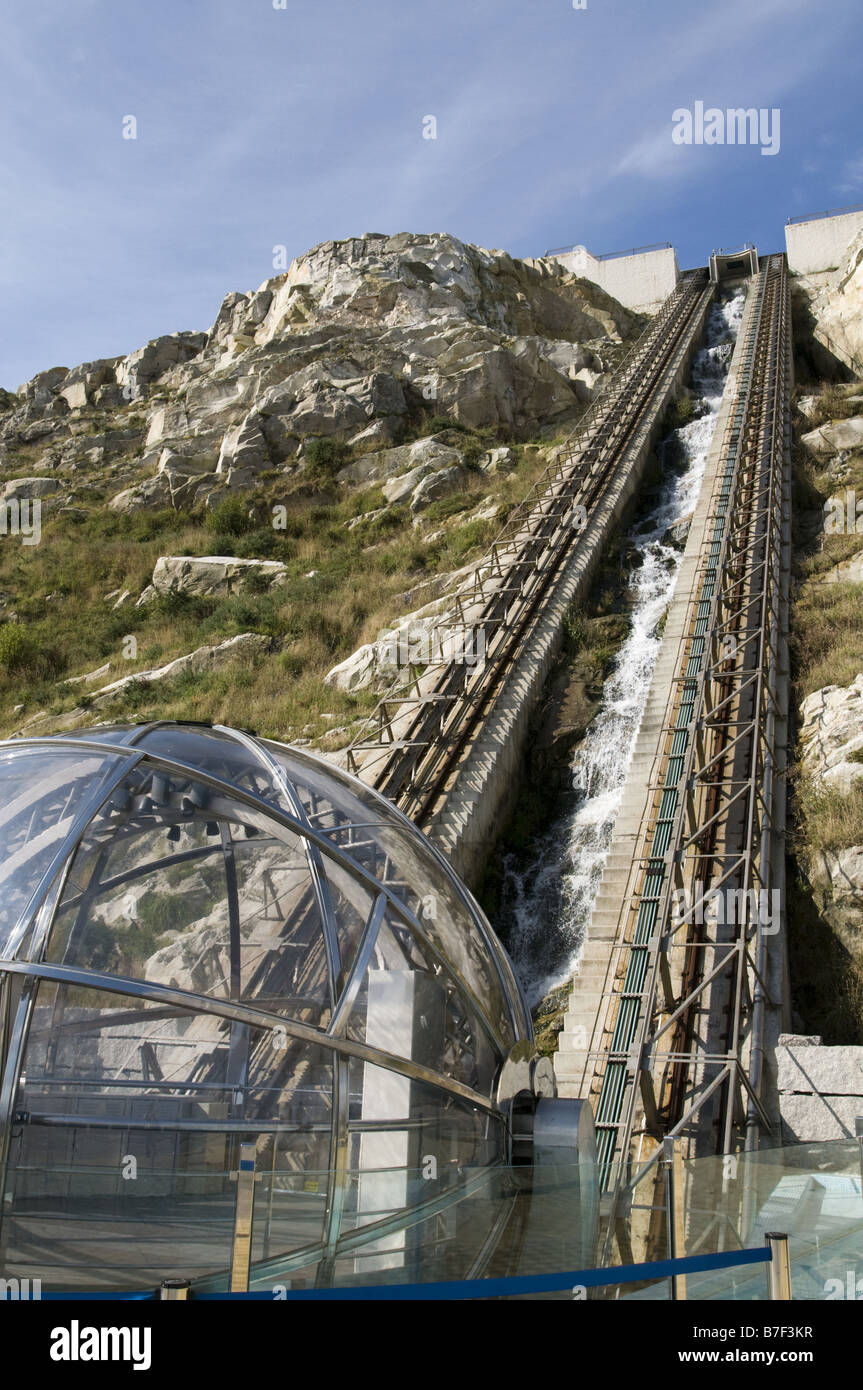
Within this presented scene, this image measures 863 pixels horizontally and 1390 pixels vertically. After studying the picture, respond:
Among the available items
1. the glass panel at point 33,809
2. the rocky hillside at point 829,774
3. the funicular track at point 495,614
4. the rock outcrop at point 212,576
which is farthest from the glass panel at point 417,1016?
the rock outcrop at point 212,576

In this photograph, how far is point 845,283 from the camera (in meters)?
37.0

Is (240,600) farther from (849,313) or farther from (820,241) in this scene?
(820,241)

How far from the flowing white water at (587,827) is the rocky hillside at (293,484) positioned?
13.5ft

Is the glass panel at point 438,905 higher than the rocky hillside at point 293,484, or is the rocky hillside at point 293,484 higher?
the rocky hillside at point 293,484

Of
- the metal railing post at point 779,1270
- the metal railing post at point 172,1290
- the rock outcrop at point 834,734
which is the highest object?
the rock outcrop at point 834,734

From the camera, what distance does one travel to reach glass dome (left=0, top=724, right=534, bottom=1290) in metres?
3.34

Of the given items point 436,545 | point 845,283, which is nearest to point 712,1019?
point 436,545

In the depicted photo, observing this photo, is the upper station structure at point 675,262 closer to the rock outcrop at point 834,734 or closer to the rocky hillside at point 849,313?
the rocky hillside at point 849,313

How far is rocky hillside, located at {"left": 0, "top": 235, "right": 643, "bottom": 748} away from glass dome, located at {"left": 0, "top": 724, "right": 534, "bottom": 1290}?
12315mm

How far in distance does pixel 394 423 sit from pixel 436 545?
9073 mm

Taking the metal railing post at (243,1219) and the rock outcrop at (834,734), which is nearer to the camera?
the metal railing post at (243,1219)

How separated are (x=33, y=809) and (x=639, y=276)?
180 feet

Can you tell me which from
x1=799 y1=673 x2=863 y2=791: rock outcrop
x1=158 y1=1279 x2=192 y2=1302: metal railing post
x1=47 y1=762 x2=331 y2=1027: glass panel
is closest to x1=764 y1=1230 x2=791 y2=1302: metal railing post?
x1=47 y1=762 x2=331 y2=1027: glass panel

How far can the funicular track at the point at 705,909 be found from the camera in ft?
30.2
